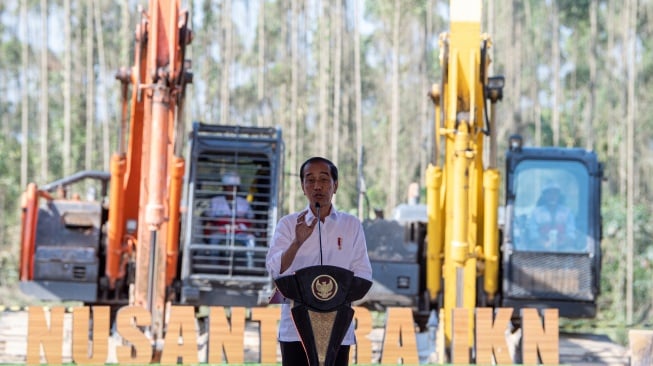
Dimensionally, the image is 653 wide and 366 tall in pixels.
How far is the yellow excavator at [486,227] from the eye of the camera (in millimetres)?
12828

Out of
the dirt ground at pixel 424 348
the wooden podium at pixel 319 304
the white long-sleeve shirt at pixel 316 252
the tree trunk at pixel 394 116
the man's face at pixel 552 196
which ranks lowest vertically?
the dirt ground at pixel 424 348

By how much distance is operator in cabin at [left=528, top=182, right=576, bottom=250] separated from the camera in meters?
Answer: 13.7

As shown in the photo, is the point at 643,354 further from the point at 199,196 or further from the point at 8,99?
the point at 8,99

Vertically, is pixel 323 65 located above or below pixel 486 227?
above

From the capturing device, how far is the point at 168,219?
523 inches

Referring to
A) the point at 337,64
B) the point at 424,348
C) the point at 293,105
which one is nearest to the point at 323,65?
the point at 337,64

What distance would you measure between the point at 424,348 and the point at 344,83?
28450 mm

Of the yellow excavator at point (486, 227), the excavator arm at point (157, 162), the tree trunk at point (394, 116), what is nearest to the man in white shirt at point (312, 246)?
the yellow excavator at point (486, 227)

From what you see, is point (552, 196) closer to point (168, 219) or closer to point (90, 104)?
point (168, 219)

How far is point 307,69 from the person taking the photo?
133 feet

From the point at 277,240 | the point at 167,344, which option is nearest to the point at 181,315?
the point at 167,344

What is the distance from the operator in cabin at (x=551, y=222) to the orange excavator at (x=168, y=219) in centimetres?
294

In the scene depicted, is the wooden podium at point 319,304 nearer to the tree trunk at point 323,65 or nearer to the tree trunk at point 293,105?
the tree trunk at point 293,105

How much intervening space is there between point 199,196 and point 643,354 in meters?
6.44
